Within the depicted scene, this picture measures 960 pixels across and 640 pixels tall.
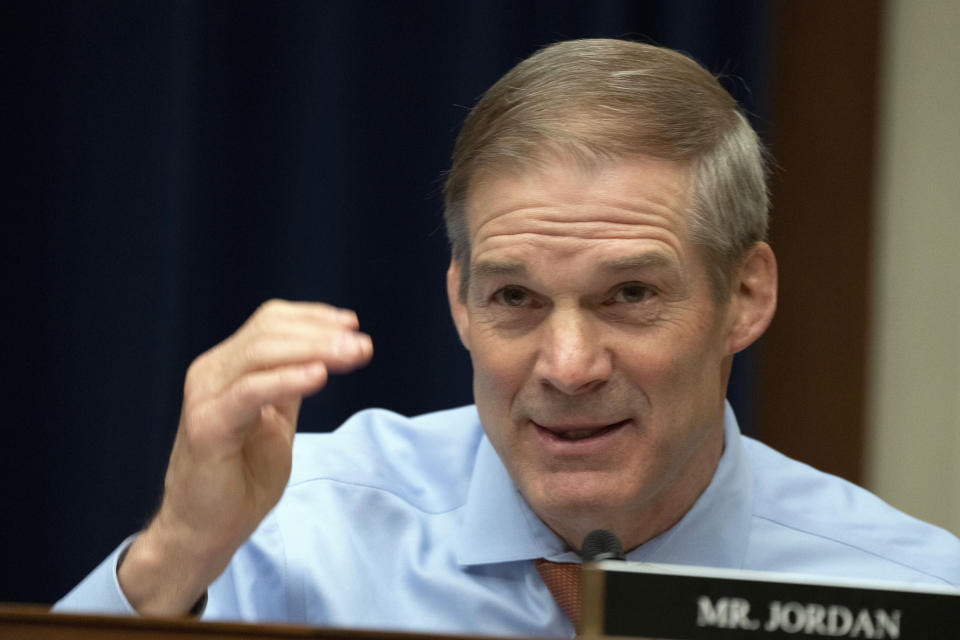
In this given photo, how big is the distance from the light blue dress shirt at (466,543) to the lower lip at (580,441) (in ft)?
0.49

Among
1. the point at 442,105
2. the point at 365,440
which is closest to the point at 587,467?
the point at 365,440

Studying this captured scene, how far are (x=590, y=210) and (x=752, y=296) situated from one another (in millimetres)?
305

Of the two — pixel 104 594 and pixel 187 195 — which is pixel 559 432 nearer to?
pixel 104 594

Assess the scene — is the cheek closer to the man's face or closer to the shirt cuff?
the man's face

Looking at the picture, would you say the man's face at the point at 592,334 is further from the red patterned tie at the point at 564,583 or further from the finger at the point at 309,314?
the finger at the point at 309,314

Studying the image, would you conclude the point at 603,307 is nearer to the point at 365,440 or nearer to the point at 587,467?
the point at 587,467

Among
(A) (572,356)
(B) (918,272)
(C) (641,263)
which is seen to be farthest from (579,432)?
(B) (918,272)

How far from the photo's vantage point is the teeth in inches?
51.5

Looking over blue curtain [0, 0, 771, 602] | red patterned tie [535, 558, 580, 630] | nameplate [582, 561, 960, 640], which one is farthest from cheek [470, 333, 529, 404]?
blue curtain [0, 0, 771, 602]

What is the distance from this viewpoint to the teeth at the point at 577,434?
131 centimetres

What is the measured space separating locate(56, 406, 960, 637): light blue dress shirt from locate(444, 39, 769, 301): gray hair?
0.98 ft

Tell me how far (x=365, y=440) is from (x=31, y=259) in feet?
3.29

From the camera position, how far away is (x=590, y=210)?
129 centimetres

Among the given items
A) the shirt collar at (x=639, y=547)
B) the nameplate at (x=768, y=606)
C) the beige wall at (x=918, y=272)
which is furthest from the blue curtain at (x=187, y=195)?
the nameplate at (x=768, y=606)
